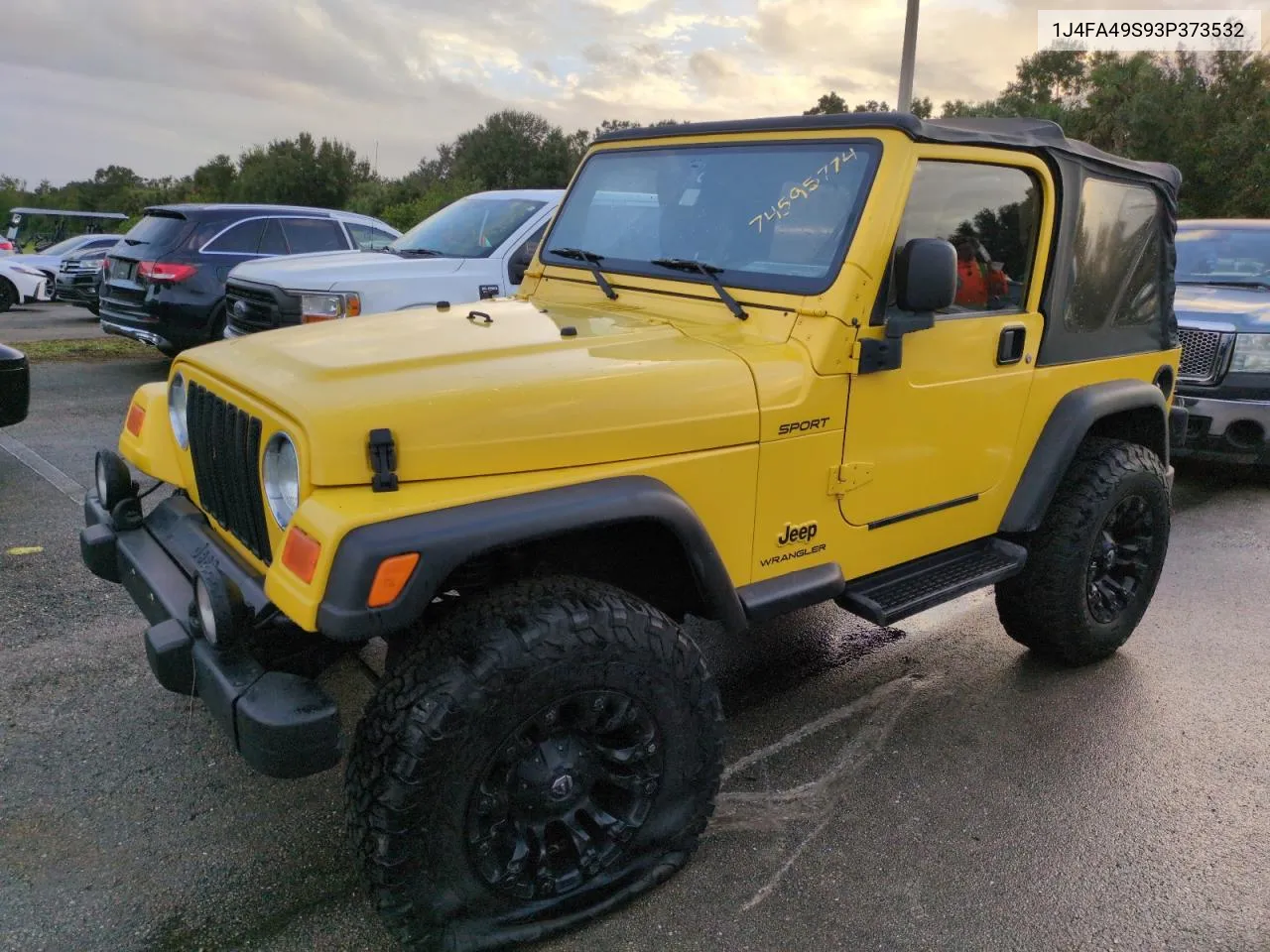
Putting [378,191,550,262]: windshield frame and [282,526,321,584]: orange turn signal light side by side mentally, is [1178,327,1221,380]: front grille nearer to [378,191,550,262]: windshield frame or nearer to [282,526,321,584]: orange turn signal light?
[378,191,550,262]: windshield frame

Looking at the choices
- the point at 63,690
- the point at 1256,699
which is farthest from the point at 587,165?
the point at 1256,699

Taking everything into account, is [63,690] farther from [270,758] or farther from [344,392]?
[344,392]

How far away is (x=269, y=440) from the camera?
7.63 ft

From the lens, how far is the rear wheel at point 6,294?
51.7ft

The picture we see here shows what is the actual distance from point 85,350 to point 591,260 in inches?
390

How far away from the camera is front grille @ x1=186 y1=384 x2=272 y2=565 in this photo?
245 centimetres

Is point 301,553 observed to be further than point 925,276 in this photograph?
No

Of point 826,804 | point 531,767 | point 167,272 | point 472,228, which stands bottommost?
point 826,804

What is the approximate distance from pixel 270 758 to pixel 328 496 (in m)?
0.58

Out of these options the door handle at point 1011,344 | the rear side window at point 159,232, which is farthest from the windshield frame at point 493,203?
the door handle at point 1011,344

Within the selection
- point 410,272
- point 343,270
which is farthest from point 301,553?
point 343,270

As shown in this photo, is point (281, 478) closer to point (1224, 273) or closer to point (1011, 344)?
point (1011, 344)

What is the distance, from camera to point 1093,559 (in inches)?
150

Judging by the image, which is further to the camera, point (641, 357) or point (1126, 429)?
point (1126, 429)
